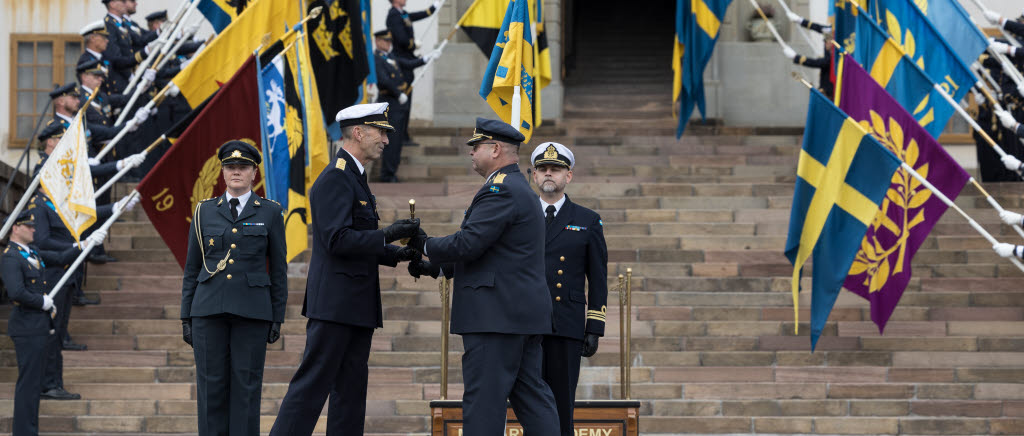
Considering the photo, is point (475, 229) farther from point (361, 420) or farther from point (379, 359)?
point (379, 359)

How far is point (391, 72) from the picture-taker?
16.7 metres

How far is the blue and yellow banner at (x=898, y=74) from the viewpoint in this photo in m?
11.8

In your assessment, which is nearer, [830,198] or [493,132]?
[493,132]

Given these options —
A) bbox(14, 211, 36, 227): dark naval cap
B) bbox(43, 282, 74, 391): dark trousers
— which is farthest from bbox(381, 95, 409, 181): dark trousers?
bbox(14, 211, 36, 227): dark naval cap

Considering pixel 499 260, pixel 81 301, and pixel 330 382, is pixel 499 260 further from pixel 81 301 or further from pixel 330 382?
pixel 81 301

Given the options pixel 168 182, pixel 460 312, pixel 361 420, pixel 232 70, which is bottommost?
pixel 361 420

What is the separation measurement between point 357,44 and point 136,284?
10.9ft

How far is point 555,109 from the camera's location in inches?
811

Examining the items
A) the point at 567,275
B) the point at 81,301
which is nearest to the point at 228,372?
the point at 567,275

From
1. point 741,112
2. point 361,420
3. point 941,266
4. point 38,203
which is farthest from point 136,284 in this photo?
point 741,112

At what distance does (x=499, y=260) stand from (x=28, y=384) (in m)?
4.51

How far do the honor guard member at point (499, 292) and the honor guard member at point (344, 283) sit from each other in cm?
29

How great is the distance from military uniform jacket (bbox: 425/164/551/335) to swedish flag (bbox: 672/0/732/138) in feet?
32.3

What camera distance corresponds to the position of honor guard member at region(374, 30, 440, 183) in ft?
53.7
